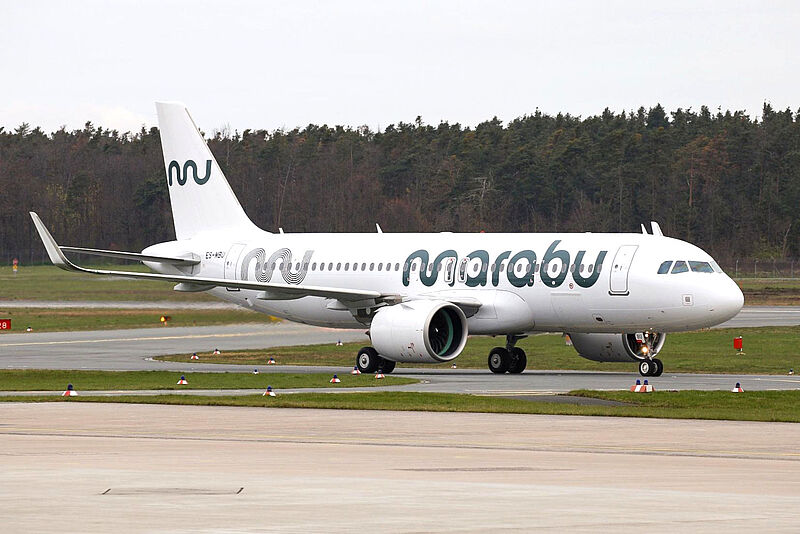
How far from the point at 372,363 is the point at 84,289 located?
41.4 m

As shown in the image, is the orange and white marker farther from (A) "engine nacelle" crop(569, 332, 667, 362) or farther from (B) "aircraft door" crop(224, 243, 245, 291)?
(B) "aircraft door" crop(224, 243, 245, 291)

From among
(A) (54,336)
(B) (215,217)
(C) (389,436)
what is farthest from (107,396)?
(A) (54,336)

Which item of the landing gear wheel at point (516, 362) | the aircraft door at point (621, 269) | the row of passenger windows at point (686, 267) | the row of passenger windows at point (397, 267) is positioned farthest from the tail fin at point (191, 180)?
the row of passenger windows at point (686, 267)

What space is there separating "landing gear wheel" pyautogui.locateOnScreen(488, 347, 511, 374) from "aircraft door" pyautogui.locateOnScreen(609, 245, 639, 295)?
153 inches

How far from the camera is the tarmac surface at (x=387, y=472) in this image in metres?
13.3

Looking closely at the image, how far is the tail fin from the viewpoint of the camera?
50875 millimetres

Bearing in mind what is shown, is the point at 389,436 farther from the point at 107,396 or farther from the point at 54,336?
the point at 54,336

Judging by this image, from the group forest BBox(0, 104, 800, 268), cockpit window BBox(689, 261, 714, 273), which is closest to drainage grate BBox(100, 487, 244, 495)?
cockpit window BBox(689, 261, 714, 273)

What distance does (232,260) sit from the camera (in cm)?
4859

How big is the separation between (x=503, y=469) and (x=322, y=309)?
91.0 ft

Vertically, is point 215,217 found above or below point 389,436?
above

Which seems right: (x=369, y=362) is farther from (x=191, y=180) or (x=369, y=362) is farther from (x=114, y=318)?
(x=114, y=318)

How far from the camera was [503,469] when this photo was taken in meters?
18.0

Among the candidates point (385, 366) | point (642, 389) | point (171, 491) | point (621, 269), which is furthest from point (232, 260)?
point (171, 491)
